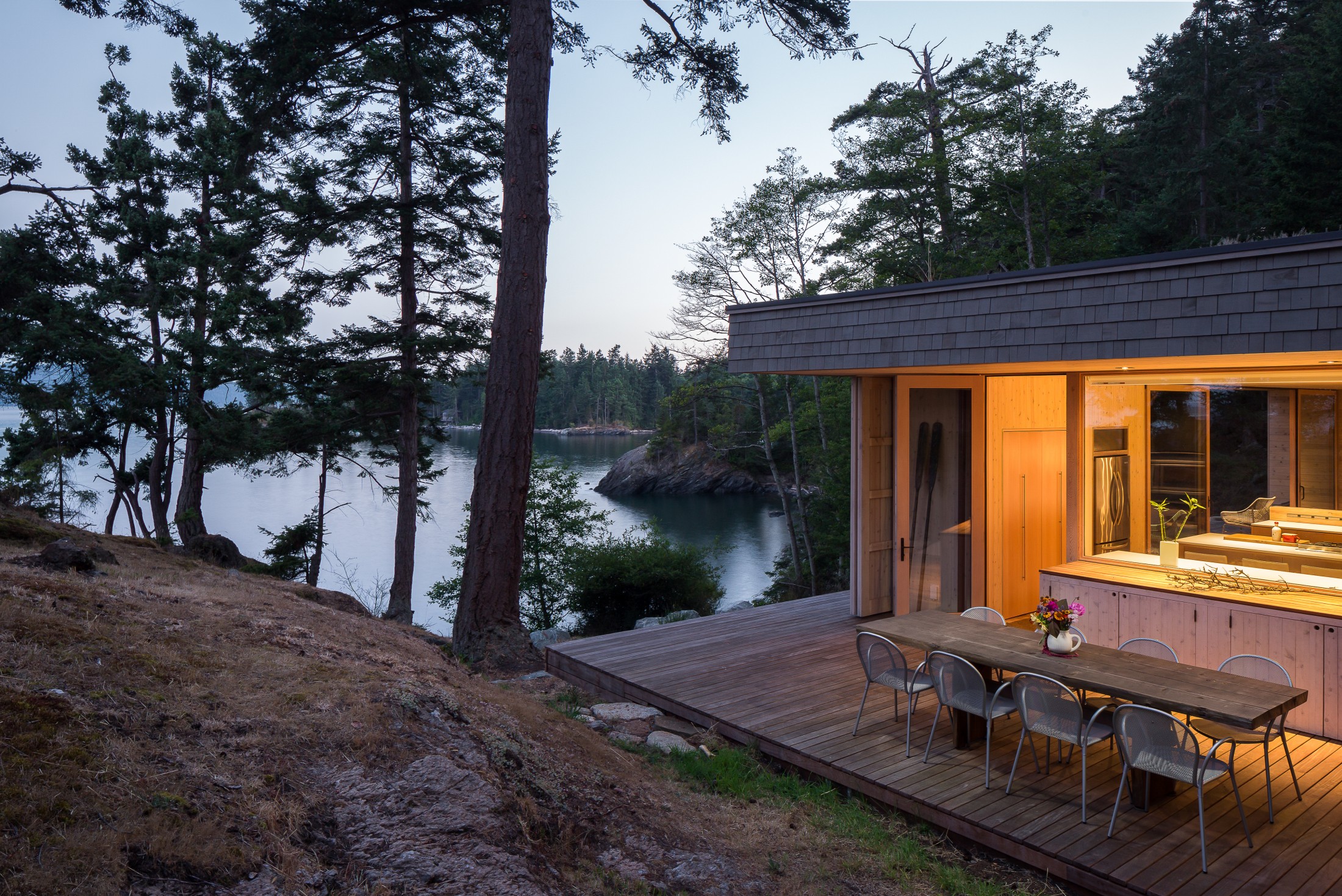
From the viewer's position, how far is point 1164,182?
19.8 meters

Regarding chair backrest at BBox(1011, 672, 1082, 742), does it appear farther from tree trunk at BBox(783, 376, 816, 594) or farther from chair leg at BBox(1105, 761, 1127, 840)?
tree trunk at BBox(783, 376, 816, 594)

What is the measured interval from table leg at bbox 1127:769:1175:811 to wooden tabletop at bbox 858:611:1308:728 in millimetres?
402

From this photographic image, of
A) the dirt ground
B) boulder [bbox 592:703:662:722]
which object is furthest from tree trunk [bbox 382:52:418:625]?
the dirt ground

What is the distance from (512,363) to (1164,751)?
5.41m

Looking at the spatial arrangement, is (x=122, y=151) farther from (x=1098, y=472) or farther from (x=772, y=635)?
(x=1098, y=472)

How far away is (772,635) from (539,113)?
17.7 feet

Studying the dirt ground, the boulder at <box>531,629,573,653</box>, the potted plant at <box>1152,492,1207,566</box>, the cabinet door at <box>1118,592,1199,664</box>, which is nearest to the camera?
the dirt ground

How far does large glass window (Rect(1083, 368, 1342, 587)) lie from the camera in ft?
18.1

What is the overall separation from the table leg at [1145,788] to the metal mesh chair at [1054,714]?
0.72ft

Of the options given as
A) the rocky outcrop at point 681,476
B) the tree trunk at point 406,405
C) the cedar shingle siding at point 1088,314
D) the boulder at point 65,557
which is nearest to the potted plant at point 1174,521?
the cedar shingle siding at point 1088,314

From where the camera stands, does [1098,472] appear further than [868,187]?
No

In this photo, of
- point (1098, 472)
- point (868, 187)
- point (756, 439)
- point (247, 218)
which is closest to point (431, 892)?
point (1098, 472)

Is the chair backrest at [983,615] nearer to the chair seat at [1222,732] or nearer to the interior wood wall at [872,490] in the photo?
the chair seat at [1222,732]

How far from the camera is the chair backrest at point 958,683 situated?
4.33m
